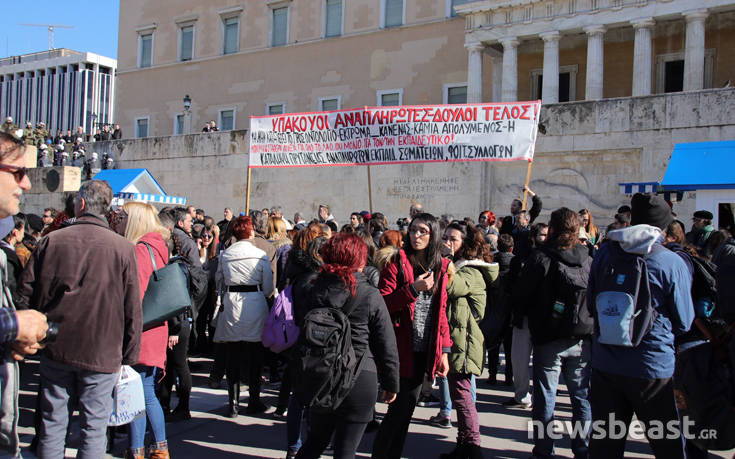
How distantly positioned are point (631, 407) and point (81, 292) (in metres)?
3.29

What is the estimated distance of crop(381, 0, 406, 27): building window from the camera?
29.7m

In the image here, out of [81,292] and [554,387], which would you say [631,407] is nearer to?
[554,387]

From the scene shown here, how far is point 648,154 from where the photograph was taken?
56.3 feet

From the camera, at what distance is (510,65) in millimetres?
23969

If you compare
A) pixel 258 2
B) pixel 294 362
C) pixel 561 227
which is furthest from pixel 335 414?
pixel 258 2

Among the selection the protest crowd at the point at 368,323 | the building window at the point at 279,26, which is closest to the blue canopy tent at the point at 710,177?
the protest crowd at the point at 368,323

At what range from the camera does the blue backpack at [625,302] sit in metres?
3.67

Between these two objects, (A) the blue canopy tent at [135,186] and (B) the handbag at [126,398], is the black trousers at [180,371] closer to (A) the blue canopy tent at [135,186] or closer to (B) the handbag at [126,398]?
(B) the handbag at [126,398]

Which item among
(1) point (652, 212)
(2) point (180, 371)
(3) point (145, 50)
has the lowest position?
(2) point (180, 371)

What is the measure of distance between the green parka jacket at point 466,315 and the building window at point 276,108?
2875 centimetres

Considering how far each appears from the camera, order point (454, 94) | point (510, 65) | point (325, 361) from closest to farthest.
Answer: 1. point (325, 361)
2. point (510, 65)
3. point (454, 94)

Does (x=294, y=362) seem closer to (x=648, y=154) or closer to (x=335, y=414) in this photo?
(x=335, y=414)

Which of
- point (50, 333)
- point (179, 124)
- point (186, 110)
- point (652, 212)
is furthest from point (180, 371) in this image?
point (179, 124)

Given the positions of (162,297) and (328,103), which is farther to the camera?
(328,103)
